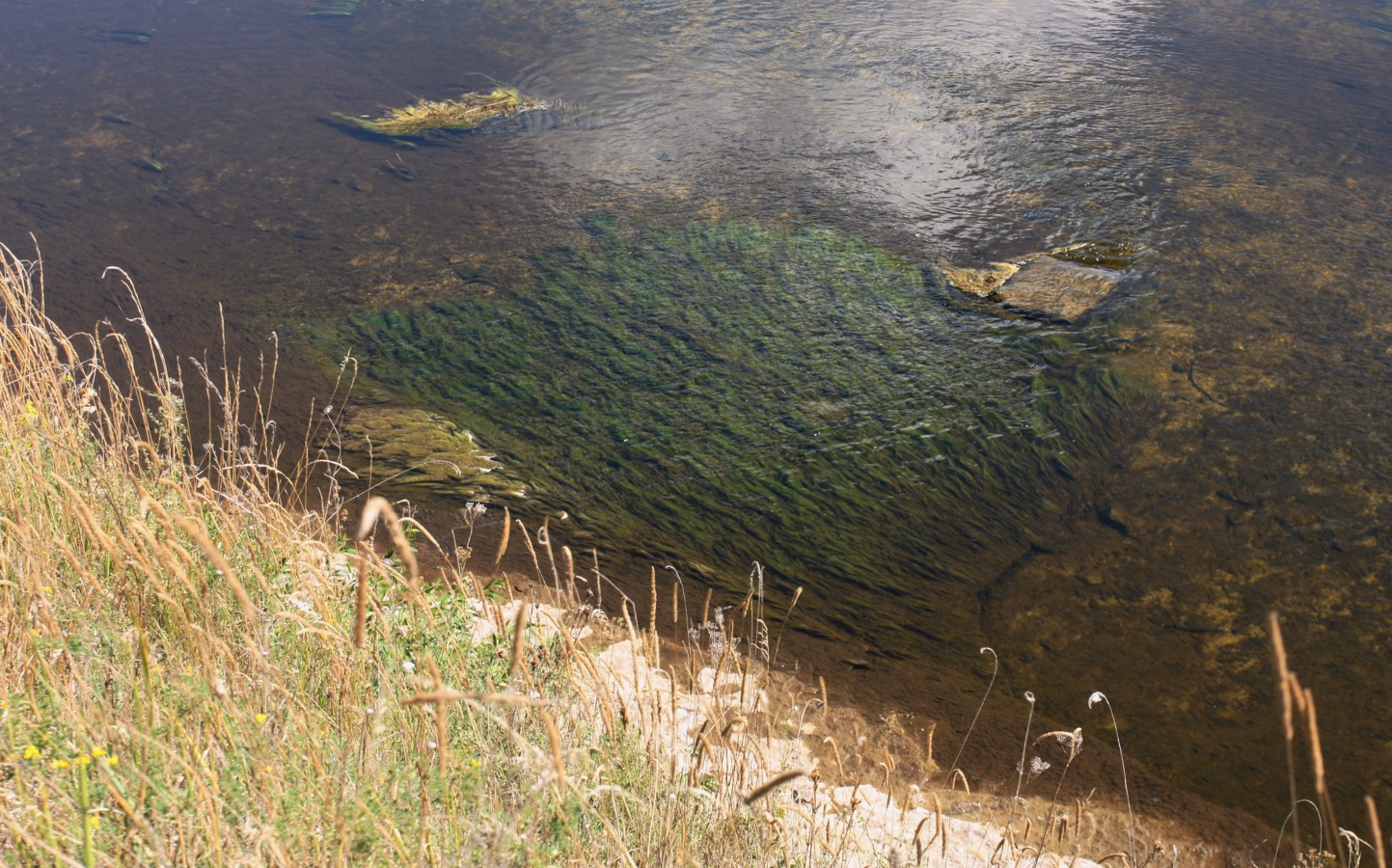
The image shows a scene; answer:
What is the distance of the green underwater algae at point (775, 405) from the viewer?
11.2ft

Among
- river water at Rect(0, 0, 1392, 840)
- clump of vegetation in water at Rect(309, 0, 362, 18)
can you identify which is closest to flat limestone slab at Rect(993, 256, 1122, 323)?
river water at Rect(0, 0, 1392, 840)

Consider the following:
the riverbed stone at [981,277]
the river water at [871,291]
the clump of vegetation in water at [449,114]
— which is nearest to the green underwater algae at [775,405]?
the river water at [871,291]

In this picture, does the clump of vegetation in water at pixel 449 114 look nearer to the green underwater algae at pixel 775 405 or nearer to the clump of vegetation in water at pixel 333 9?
the green underwater algae at pixel 775 405

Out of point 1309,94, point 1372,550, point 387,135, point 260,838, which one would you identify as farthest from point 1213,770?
point 387,135

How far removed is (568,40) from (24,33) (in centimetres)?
478

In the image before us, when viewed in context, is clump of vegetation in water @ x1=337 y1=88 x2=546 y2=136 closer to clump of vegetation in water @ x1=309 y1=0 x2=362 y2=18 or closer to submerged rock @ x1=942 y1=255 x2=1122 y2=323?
clump of vegetation in water @ x1=309 y1=0 x2=362 y2=18

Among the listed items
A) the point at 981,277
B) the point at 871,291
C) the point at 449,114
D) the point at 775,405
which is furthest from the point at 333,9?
the point at 775,405

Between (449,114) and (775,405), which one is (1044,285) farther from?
(449,114)

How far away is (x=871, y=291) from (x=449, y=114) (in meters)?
3.63

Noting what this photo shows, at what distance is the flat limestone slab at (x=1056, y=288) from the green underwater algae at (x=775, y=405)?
16 centimetres

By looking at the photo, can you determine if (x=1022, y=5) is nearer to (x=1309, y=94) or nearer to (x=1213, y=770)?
(x=1309, y=94)

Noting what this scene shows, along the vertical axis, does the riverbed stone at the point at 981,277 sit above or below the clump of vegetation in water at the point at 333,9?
below

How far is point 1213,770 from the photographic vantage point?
8.46 feet

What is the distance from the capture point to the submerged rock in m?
4.47
